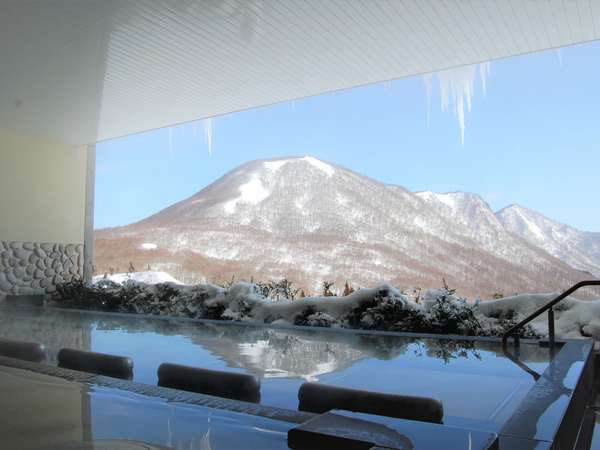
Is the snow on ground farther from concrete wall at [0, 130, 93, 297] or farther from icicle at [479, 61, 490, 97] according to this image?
icicle at [479, 61, 490, 97]

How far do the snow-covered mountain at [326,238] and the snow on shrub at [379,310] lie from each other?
290cm

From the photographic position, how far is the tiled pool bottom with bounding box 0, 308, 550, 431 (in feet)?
12.5

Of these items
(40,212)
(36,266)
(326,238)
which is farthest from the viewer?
(326,238)

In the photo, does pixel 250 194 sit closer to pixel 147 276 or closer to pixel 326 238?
pixel 326 238

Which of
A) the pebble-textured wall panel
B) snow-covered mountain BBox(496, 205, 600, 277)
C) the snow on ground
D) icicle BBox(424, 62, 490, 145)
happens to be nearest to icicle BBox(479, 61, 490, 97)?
icicle BBox(424, 62, 490, 145)

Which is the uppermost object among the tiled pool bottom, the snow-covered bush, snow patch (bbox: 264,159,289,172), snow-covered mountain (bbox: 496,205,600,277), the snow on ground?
snow patch (bbox: 264,159,289,172)

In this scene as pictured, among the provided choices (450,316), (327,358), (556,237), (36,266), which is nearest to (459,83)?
(450,316)

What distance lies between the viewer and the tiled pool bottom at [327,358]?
12.5 feet

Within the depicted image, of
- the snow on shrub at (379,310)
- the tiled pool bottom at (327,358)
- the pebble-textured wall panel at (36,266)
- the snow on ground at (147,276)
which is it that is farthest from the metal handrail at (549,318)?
the snow on ground at (147,276)

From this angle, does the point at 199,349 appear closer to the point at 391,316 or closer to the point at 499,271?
the point at 391,316

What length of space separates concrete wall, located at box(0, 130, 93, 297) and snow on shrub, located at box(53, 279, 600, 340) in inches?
114

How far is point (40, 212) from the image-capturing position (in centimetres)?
1179

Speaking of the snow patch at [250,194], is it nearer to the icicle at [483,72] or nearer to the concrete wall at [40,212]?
the concrete wall at [40,212]

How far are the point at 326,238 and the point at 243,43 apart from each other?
690 cm
